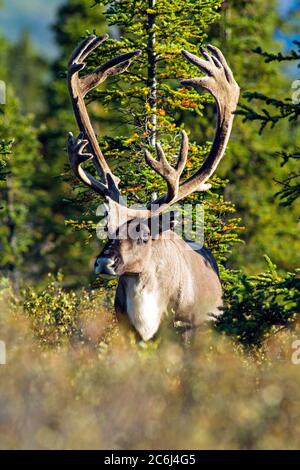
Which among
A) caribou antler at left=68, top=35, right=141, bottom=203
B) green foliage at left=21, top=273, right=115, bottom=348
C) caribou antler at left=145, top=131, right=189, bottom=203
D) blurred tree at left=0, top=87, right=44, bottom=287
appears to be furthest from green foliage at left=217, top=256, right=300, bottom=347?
blurred tree at left=0, top=87, right=44, bottom=287

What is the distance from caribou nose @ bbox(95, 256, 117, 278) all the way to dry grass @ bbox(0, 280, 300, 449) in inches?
31.6

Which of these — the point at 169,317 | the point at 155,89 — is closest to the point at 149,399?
the point at 169,317

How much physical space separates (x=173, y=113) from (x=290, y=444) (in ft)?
26.3

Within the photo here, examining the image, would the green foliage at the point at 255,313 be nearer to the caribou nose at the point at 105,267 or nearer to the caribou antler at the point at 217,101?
the caribou nose at the point at 105,267

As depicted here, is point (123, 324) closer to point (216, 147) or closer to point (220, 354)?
point (220, 354)

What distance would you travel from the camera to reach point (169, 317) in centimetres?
1002

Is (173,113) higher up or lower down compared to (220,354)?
higher up

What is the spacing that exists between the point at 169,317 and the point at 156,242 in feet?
3.06

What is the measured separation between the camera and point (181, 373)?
800 centimetres

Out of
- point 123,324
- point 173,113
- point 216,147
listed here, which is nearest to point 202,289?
point 123,324

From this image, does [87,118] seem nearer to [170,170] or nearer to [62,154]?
[170,170]

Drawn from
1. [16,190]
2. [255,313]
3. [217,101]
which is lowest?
[255,313]

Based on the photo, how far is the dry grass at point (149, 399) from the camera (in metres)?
6.57

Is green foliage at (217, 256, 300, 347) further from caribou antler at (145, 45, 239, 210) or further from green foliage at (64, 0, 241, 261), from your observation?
green foliage at (64, 0, 241, 261)
